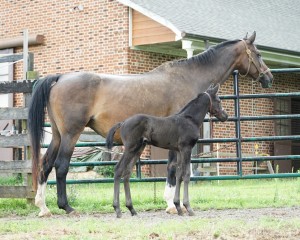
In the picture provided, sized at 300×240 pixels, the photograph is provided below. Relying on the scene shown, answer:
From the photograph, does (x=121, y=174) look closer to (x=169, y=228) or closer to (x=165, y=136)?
(x=165, y=136)

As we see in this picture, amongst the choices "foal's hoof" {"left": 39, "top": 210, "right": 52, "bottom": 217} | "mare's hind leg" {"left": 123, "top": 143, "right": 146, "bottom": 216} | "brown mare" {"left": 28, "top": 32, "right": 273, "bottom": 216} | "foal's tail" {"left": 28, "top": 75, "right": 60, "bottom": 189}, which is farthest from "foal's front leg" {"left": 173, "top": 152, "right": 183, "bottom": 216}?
"foal's tail" {"left": 28, "top": 75, "right": 60, "bottom": 189}

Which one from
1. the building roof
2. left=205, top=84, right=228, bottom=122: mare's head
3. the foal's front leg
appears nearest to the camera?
the foal's front leg

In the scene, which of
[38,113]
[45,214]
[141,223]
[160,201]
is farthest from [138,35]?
[141,223]

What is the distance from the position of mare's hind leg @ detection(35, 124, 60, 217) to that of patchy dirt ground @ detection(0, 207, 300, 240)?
2.02 feet

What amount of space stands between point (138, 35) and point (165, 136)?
9022 millimetres

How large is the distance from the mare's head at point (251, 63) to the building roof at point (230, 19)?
5865 millimetres

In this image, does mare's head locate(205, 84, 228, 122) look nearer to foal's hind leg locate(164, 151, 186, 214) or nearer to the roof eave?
foal's hind leg locate(164, 151, 186, 214)

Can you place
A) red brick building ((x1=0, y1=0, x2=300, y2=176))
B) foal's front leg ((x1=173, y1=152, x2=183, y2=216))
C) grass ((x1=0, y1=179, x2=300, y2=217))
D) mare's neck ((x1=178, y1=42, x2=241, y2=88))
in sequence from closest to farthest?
foal's front leg ((x1=173, y1=152, x2=183, y2=216)), mare's neck ((x1=178, y1=42, x2=241, y2=88)), grass ((x1=0, y1=179, x2=300, y2=217)), red brick building ((x1=0, y1=0, x2=300, y2=176))

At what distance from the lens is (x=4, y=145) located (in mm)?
11734

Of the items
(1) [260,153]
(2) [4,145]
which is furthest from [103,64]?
(2) [4,145]

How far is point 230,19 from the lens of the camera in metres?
20.9

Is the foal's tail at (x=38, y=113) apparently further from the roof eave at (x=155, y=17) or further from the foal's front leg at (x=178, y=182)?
the roof eave at (x=155, y=17)

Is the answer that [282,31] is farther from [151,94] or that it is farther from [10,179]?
[151,94]

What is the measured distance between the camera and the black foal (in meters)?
10.2
